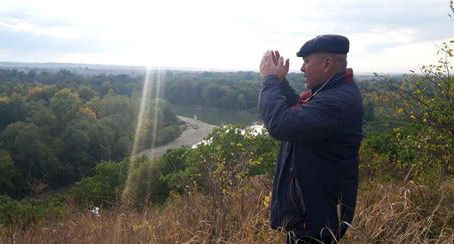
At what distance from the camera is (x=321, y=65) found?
2254mm

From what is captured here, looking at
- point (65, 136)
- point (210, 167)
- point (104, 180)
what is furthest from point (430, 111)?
point (65, 136)

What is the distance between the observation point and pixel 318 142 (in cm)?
221

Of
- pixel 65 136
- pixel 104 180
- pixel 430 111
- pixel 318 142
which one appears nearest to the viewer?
pixel 318 142

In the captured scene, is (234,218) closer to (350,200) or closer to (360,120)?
(350,200)

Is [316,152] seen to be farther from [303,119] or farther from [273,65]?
[273,65]

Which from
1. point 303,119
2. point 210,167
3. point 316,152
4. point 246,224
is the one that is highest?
point 303,119

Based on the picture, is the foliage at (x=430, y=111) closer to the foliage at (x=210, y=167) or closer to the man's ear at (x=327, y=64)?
the foliage at (x=210, y=167)

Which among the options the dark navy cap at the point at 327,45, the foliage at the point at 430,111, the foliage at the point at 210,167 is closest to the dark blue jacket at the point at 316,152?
the dark navy cap at the point at 327,45

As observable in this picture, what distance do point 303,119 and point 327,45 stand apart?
0.38 metres

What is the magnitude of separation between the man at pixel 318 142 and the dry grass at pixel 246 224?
1.43ft

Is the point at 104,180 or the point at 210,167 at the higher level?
the point at 210,167

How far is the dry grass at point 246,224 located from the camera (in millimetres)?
2811

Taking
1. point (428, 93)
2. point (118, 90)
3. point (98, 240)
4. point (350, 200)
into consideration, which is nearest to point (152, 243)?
point (98, 240)

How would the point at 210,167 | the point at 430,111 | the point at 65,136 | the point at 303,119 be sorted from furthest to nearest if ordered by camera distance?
the point at 65,136, the point at 430,111, the point at 210,167, the point at 303,119
